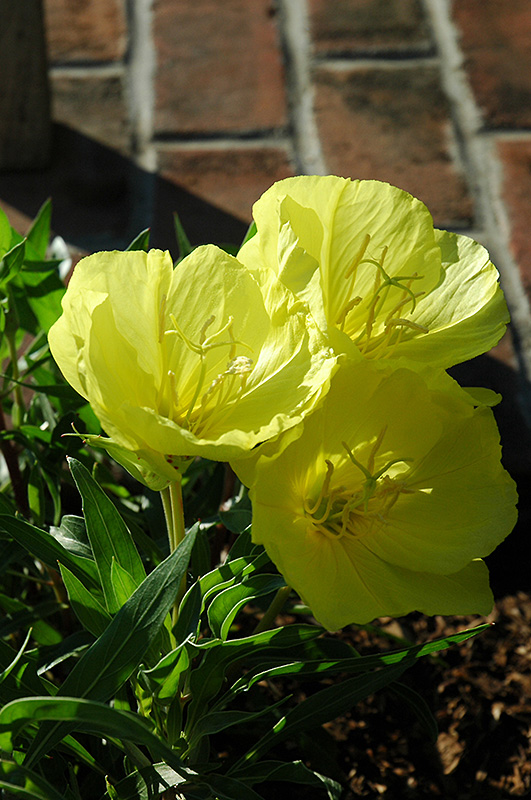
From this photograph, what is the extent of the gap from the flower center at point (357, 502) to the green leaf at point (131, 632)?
4.2 inches

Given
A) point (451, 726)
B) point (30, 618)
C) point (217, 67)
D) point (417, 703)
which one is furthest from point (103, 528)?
point (217, 67)

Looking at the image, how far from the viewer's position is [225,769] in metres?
0.90

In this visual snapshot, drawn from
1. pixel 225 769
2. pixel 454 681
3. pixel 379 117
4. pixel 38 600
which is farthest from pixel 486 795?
pixel 379 117

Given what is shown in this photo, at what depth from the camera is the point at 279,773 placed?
2.43ft

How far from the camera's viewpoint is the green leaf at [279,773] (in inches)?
28.9

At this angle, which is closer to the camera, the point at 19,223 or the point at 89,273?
the point at 89,273

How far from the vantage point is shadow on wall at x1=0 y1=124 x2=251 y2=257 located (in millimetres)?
1630

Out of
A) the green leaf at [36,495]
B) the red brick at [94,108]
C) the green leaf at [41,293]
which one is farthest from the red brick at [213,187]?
the green leaf at [36,495]

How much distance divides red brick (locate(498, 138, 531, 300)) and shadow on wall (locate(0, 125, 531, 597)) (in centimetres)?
27

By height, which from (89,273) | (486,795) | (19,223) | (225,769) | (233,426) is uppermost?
(89,273)

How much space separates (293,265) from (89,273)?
0.46ft

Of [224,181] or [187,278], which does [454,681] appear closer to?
[187,278]

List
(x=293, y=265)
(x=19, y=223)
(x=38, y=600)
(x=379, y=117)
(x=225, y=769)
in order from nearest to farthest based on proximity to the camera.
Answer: (x=293, y=265), (x=225, y=769), (x=38, y=600), (x=19, y=223), (x=379, y=117)

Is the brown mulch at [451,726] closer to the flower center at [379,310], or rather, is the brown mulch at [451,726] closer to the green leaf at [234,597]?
the green leaf at [234,597]
